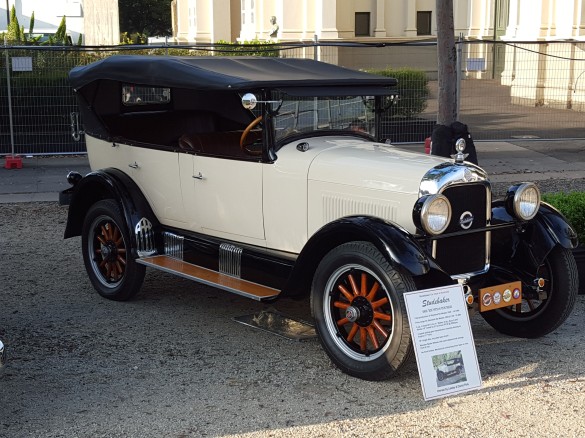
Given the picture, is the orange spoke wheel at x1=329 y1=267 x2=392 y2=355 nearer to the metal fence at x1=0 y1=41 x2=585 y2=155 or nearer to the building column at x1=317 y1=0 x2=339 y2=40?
the metal fence at x1=0 y1=41 x2=585 y2=155

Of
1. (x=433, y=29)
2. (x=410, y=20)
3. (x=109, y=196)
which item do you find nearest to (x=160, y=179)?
(x=109, y=196)

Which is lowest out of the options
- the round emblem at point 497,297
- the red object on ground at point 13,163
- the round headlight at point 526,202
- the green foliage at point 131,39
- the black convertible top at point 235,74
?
the red object on ground at point 13,163

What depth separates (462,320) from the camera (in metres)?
5.24

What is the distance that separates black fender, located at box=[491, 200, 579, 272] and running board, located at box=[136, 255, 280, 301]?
57.6 inches

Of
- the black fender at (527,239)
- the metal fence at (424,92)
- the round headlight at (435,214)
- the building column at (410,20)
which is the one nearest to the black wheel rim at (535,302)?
the black fender at (527,239)

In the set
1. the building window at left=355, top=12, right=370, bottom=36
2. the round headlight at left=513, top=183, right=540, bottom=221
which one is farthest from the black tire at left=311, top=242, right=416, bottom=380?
the building window at left=355, top=12, right=370, bottom=36

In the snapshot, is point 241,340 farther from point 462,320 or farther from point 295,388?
point 462,320

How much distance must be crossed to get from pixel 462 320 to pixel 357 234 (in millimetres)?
777

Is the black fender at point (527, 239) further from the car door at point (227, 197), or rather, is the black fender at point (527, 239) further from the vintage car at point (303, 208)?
the car door at point (227, 197)

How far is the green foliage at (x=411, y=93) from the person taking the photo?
48.7ft

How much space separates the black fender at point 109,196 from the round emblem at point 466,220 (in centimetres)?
245

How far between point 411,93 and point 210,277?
9.33m

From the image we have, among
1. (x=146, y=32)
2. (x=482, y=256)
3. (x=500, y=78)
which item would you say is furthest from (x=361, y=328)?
(x=146, y=32)

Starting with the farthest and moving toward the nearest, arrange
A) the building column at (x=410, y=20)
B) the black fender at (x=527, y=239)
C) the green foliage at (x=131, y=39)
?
the building column at (x=410, y=20) < the green foliage at (x=131, y=39) < the black fender at (x=527, y=239)
